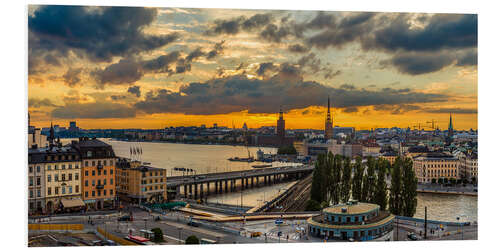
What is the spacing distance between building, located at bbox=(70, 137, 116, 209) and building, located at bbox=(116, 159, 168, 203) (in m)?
1.03

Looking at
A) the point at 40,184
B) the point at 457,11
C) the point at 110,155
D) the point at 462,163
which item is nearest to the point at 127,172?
the point at 110,155

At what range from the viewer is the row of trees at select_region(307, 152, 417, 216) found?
13.5 metres

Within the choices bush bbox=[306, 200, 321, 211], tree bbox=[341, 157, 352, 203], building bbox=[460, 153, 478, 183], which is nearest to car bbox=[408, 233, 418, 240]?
bush bbox=[306, 200, 321, 211]

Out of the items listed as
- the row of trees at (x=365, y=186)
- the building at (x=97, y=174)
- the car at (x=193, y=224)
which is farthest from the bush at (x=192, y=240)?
the row of trees at (x=365, y=186)

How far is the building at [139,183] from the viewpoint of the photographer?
14547 millimetres

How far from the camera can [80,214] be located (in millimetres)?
11602

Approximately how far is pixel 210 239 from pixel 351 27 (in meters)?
6.88

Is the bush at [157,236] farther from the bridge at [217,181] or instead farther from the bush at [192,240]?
the bridge at [217,181]

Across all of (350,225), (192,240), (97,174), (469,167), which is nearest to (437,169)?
(469,167)

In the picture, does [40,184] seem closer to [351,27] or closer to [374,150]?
[351,27]

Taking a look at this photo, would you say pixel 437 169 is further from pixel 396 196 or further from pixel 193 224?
pixel 193 224

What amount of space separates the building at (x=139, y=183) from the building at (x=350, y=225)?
6234mm

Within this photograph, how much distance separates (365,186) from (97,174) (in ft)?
23.6

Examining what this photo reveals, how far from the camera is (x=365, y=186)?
13.7m
